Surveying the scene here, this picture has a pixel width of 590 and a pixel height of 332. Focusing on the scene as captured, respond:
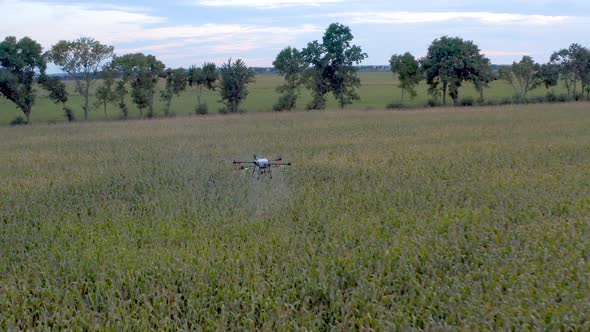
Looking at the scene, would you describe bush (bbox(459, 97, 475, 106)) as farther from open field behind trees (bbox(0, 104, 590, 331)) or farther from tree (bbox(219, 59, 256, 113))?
open field behind trees (bbox(0, 104, 590, 331))

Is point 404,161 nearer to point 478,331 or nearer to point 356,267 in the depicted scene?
point 356,267

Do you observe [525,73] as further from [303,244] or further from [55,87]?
[303,244]

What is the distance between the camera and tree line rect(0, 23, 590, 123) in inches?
1473

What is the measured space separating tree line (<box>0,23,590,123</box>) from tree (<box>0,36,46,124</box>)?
0.20 feet

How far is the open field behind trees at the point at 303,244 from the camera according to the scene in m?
5.56

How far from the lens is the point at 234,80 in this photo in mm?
42969

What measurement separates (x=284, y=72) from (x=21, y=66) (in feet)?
65.4

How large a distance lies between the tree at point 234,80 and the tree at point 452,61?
14.9 metres

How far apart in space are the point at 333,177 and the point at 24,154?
38.9ft

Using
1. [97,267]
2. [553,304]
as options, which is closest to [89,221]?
[97,267]

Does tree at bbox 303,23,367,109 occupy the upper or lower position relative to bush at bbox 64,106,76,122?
upper

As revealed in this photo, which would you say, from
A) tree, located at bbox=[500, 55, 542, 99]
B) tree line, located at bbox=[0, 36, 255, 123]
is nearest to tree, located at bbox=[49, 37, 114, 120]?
tree line, located at bbox=[0, 36, 255, 123]

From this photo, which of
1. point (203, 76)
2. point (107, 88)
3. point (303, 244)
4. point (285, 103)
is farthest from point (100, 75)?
point (303, 244)

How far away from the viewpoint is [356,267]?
21.8 ft
